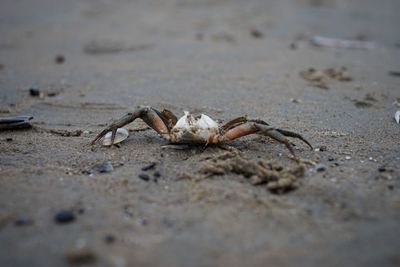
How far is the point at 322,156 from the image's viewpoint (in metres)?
3.20

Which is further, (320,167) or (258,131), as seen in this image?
(258,131)

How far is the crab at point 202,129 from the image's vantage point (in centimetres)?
314

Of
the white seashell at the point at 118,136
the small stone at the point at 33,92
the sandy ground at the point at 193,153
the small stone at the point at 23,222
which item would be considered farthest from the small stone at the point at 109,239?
the small stone at the point at 33,92

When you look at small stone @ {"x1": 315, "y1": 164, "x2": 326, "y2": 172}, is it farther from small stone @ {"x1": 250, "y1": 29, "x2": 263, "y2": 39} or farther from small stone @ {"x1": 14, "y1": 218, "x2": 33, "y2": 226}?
small stone @ {"x1": 250, "y1": 29, "x2": 263, "y2": 39}

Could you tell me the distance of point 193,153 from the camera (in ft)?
10.6

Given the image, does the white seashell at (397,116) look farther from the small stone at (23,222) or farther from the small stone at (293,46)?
the small stone at (23,222)

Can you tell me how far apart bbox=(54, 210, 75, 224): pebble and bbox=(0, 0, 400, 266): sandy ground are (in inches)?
1.3

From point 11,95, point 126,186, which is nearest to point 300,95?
point 126,186

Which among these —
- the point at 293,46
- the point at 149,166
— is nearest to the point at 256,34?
the point at 293,46

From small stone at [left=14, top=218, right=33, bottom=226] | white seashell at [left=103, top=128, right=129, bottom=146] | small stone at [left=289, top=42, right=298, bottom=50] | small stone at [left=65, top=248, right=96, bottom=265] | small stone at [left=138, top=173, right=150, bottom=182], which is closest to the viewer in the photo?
small stone at [left=65, top=248, right=96, bottom=265]

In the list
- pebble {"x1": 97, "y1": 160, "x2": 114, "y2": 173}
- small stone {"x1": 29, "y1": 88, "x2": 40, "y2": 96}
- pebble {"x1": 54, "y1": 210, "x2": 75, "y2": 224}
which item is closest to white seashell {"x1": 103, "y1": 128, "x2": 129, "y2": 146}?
pebble {"x1": 97, "y1": 160, "x2": 114, "y2": 173}

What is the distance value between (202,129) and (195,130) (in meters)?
0.06

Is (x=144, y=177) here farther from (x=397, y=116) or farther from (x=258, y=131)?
(x=397, y=116)

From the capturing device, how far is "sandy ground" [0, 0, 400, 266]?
2.21 meters
